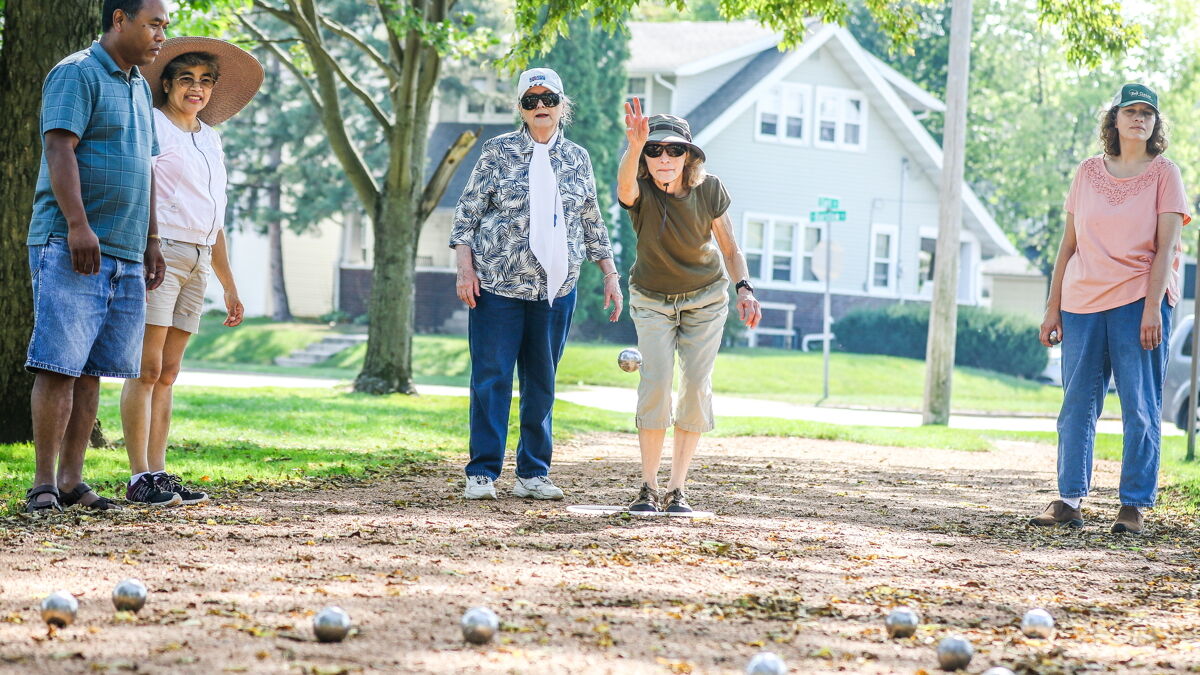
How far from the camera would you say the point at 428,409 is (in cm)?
1547

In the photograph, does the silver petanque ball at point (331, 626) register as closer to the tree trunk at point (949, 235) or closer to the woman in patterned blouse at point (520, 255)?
the woman in patterned blouse at point (520, 255)

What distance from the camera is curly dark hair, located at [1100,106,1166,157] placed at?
294 inches

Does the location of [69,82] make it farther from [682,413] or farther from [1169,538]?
[1169,538]

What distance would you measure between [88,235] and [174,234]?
819 millimetres

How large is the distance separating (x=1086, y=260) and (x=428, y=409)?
911 centimetres

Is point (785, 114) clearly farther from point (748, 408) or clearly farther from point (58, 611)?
Result: point (58, 611)

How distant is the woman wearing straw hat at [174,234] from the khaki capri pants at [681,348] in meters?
2.10

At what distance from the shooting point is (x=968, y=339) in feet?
110

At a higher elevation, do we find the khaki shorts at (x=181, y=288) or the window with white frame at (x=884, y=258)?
the window with white frame at (x=884, y=258)

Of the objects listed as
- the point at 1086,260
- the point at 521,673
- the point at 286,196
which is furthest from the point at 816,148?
the point at 521,673

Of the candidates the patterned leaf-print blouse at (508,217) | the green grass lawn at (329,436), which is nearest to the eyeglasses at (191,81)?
the patterned leaf-print blouse at (508,217)

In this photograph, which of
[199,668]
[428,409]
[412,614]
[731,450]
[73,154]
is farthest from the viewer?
[428,409]

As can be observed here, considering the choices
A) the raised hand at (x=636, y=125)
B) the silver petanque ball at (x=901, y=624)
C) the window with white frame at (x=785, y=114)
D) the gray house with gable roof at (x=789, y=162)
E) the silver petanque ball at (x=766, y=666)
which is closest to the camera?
the silver petanque ball at (x=766, y=666)

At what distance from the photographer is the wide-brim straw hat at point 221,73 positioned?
22.5ft
